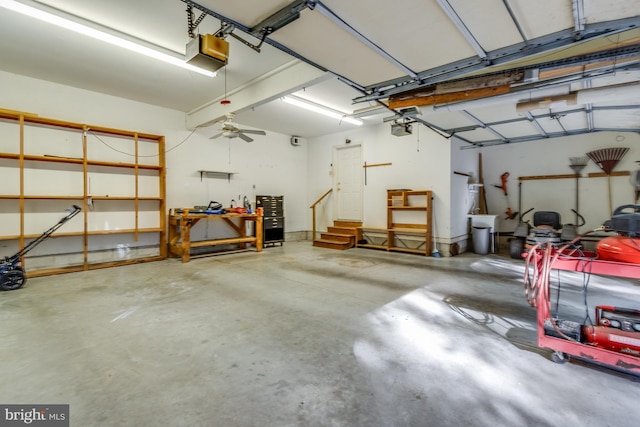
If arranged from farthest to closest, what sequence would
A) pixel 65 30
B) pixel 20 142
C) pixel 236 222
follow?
Answer: 1. pixel 236 222
2. pixel 20 142
3. pixel 65 30

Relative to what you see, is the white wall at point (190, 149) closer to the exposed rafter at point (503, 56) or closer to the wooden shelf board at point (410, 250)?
the wooden shelf board at point (410, 250)

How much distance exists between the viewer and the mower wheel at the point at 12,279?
152 inches

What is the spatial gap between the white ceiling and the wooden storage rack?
69.4 inches

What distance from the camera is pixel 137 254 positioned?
6.00m

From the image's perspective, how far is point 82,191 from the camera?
17.7 ft

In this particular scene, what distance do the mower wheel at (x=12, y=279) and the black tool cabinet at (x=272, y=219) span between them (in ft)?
14.9

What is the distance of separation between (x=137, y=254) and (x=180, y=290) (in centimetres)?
289

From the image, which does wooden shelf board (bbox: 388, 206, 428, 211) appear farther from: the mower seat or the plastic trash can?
the mower seat

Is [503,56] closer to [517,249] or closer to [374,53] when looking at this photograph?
[374,53]

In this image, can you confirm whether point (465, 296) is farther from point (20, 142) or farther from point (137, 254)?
point (20, 142)

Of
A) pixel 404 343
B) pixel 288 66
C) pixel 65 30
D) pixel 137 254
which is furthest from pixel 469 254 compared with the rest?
pixel 65 30

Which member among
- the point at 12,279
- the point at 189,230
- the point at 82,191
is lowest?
the point at 12,279

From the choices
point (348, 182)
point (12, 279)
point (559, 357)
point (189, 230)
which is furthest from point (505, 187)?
point (12, 279)

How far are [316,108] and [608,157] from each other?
6.50 meters
